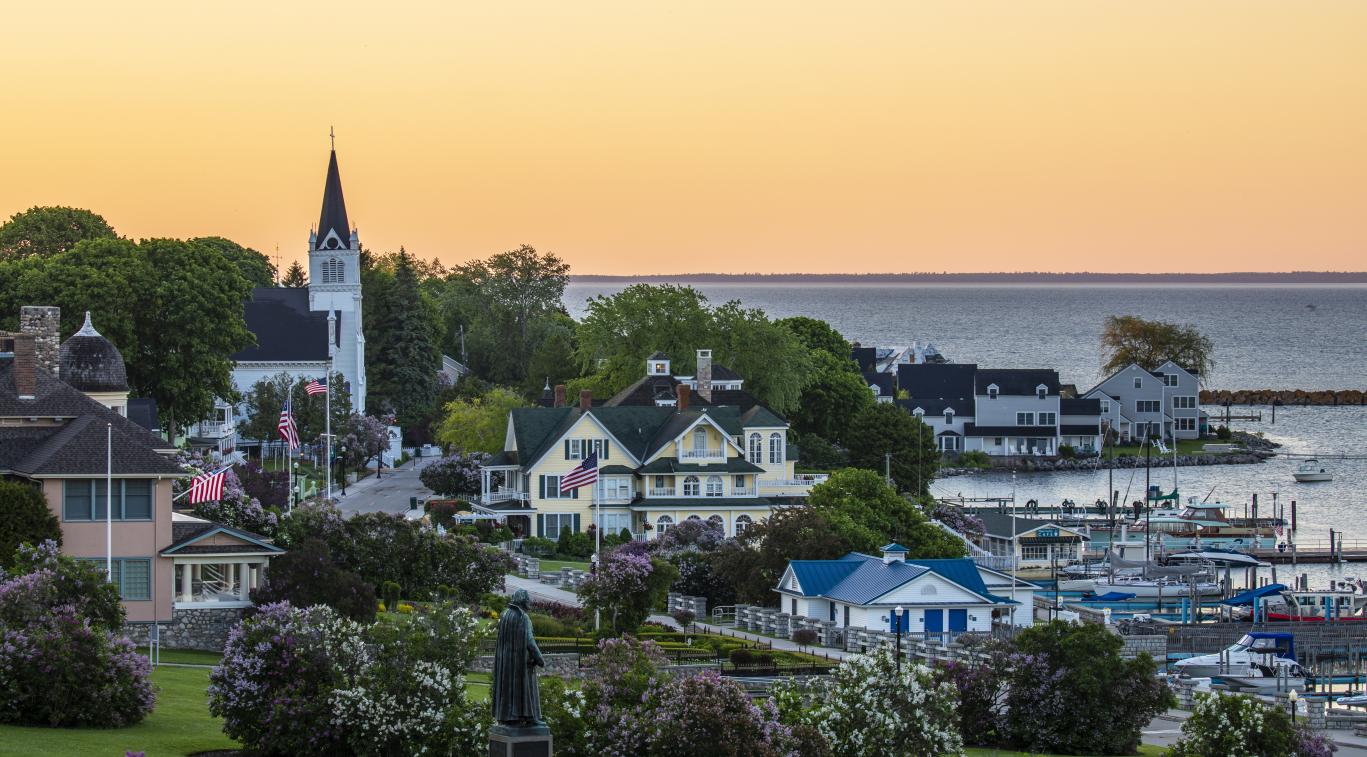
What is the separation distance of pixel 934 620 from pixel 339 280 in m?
80.8

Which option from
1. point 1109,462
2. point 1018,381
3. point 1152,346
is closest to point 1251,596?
point 1109,462

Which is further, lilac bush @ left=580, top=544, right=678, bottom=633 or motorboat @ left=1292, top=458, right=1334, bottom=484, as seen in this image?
motorboat @ left=1292, top=458, right=1334, bottom=484

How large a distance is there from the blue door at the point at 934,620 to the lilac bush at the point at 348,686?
2575 cm

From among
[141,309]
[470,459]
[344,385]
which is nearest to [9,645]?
[141,309]

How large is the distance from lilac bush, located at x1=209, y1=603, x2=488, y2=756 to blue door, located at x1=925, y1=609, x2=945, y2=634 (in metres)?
25.8

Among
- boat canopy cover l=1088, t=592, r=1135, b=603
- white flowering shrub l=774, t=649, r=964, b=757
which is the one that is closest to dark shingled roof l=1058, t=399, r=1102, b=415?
boat canopy cover l=1088, t=592, r=1135, b=603

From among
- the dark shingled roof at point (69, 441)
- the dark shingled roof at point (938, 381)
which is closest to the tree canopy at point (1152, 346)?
the dark shingled roof at point (938, 381)

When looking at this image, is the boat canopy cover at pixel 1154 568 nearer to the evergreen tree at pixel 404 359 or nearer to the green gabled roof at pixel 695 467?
the green gabled roof at pixel 695 467

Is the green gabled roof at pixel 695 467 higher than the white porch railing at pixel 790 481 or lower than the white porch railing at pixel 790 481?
higher

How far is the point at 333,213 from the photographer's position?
135 m

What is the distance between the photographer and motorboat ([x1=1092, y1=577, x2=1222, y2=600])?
78062mm

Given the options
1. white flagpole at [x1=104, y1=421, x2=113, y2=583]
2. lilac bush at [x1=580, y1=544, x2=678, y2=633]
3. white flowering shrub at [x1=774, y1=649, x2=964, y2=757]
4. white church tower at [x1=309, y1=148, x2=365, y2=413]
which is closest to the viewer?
white flowering shrub at [x1=774, y1=649, x2=964, y2=757]

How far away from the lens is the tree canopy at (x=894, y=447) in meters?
104

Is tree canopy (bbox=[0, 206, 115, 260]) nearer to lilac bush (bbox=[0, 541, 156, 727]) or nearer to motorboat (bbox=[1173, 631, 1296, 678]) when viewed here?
motorboat (bbox=[1173, 631, 1296, 678])
